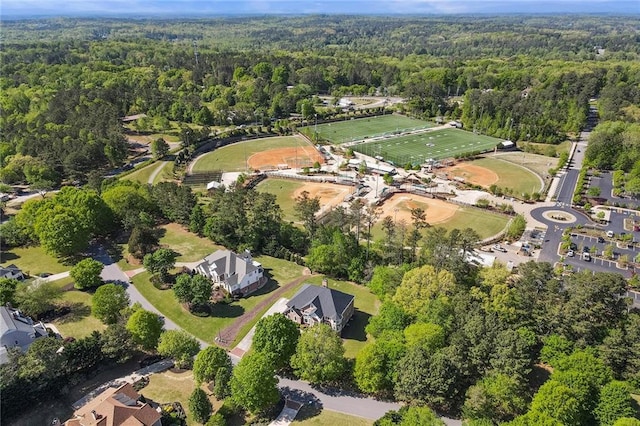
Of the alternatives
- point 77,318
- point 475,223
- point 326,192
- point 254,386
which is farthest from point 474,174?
point 77,318

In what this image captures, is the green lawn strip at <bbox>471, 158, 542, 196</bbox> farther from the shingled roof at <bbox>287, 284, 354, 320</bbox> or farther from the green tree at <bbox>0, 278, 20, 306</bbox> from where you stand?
the green tree at <bbox>0, 278, 20, 306</bbox>

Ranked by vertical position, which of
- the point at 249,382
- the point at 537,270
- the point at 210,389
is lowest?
the point at 210,389

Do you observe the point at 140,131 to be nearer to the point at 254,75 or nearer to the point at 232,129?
the point at 232,129

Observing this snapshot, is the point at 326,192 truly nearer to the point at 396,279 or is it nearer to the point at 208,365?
the point at 396,279

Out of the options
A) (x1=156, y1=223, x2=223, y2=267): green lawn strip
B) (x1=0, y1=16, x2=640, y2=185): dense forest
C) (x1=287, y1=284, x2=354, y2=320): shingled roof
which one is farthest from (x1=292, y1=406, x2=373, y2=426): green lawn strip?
(x1=0, y1=16, x2=640, y2=185): dense forest

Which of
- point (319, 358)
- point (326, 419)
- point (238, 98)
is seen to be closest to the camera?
point (326, 419)

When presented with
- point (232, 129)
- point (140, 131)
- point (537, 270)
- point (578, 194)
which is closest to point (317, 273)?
point (537, 270)
